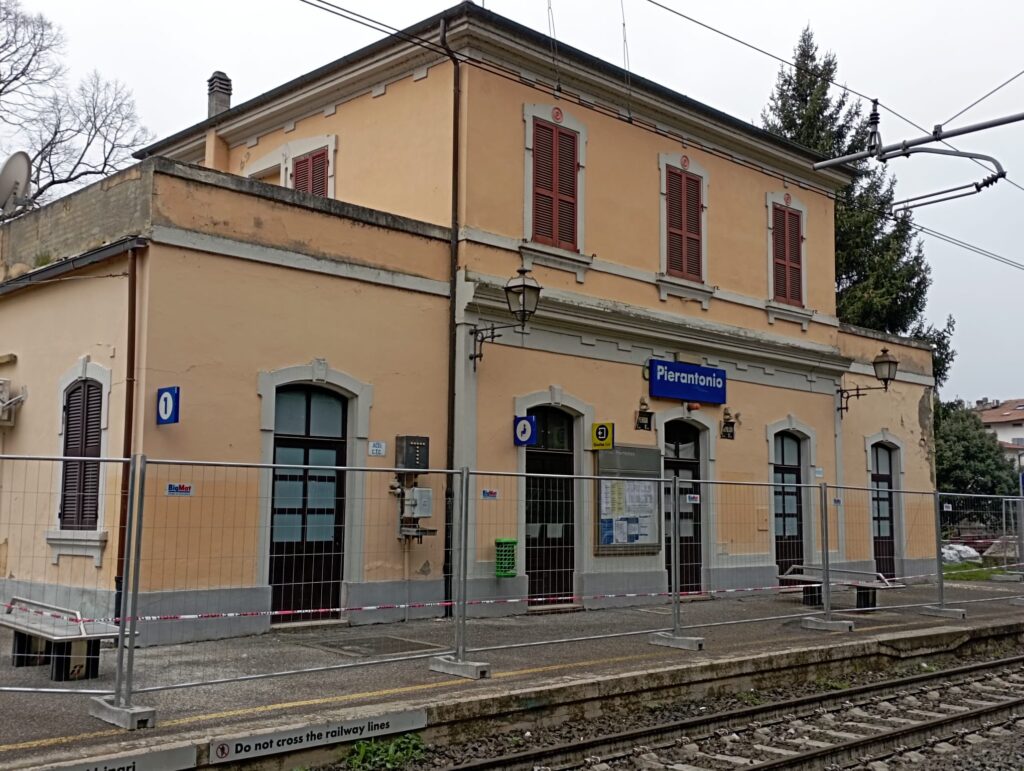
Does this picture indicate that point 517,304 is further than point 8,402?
Yes

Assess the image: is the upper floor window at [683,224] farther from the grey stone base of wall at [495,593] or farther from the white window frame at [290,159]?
the grey stone base of wall at [495,593]

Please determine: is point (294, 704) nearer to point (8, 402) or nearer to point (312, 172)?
point (8, 402)

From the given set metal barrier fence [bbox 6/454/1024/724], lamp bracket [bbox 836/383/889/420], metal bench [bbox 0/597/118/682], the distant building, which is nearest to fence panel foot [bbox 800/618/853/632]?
metal barrier fence [bbox 6/454/1024/724]

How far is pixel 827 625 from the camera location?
1216 cm

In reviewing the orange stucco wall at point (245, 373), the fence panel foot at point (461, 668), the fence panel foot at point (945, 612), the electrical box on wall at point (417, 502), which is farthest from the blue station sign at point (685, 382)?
the fence panel foot at point (461, 668)

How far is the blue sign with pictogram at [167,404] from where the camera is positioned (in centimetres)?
1022

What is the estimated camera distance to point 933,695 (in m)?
10.0

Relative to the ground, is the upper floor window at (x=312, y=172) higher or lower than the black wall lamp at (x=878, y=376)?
higher

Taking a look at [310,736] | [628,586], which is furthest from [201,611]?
[628,586]

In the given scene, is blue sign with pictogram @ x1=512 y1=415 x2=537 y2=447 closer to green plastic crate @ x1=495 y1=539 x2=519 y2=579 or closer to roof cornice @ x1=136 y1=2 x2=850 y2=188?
green plastic crate @ x1=495 y1=539 x2=519 y2=579

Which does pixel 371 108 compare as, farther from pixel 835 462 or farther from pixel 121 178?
pixel 835 462

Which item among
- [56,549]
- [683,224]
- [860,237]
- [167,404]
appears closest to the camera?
[167,404]

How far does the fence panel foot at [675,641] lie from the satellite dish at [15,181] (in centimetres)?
994

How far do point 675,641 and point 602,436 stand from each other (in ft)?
14.5
